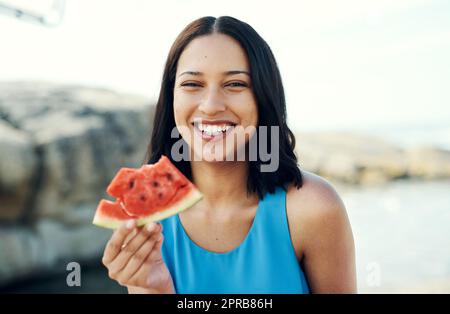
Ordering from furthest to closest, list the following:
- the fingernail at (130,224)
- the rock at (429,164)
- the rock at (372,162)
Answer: the rock at (429,164) → the rock at (372,162) → the fingernail at (130,224)

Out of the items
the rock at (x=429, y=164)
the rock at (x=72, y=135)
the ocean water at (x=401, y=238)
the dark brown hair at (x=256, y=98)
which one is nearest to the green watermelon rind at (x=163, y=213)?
the dark brown hair at (x=256, y=98)

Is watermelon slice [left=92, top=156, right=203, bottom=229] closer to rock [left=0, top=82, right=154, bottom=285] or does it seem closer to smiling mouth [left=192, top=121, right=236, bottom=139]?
smiling mouth [left=192, top=121, right=236, bottom=139]

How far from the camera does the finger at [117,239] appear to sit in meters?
1.88

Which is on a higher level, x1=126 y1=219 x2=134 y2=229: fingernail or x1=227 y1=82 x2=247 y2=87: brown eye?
x1=227 y1=82 x2=247 y2=87: brown eye

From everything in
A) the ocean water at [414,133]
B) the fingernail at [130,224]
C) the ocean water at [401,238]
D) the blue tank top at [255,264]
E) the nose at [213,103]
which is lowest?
the ocean water at [401,238]

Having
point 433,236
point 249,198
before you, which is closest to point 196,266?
point 249,198

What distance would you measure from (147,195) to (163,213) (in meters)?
0.11

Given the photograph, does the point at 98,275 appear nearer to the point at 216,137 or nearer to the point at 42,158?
the point at 42,158

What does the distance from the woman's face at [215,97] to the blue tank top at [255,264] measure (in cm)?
39

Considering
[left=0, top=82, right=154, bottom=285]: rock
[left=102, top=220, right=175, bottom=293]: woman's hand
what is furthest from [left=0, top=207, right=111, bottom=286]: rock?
[left=102, top=220, right=175, bottom=293]: woman's hand

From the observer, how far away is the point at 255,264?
2.36 metres

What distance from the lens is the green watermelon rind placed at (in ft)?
6.61

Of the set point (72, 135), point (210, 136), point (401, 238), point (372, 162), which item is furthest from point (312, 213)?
point (372, 162)

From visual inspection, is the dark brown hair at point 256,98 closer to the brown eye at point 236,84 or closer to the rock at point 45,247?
the brown eye at point 236,84
